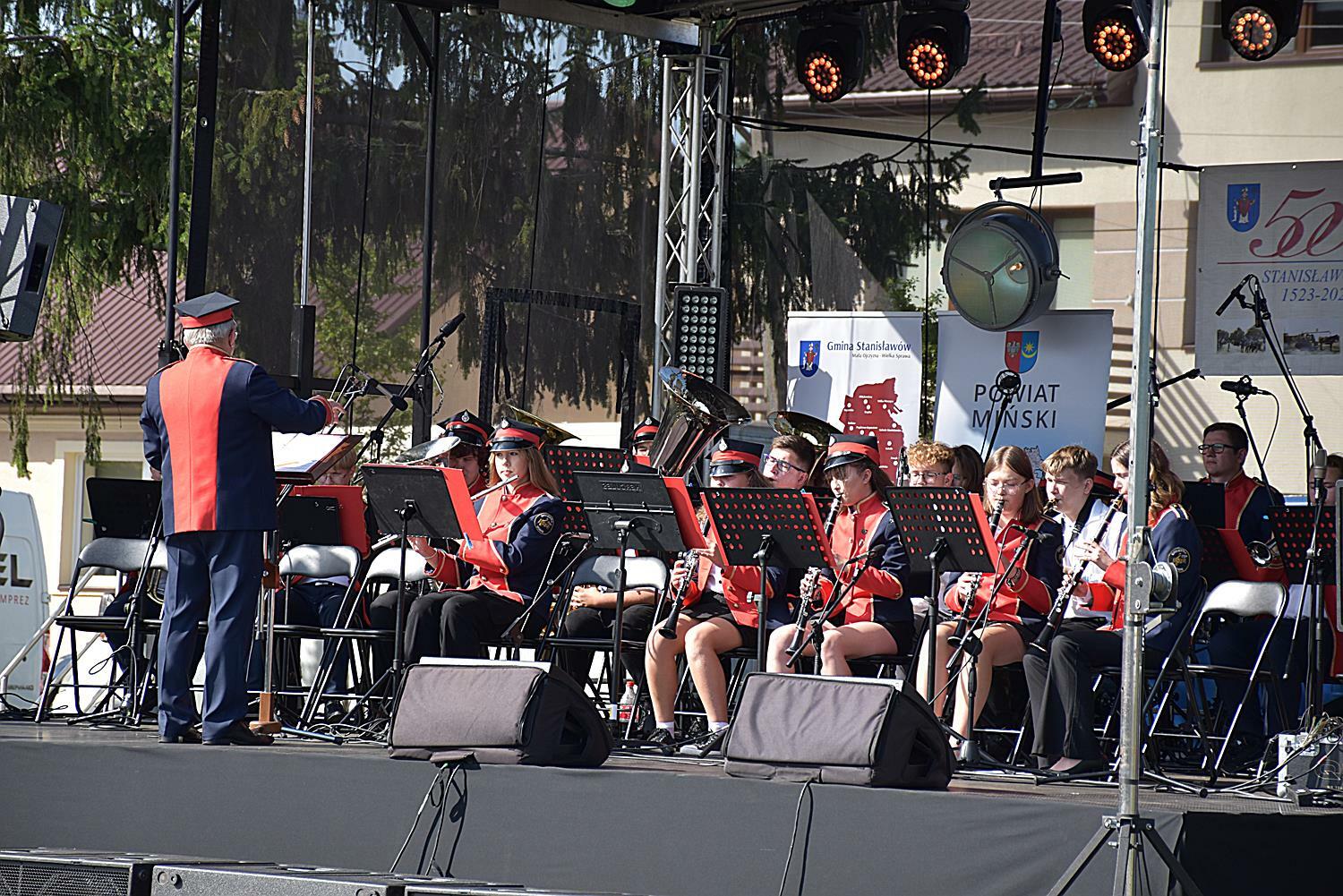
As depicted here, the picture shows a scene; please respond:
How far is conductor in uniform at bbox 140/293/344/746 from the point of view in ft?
21.4

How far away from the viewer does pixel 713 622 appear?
7.01 meters

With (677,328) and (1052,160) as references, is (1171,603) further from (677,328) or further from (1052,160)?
(1052,160)

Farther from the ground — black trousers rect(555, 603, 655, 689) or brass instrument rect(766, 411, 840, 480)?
brass instrument rect(766, 411, 840, 480)

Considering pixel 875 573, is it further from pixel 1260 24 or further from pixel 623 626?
pixel 1260 24

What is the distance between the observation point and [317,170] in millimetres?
9945

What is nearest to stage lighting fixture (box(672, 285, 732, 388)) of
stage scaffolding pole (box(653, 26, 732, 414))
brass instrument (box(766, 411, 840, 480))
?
stage scaffolding pole (box(653, 26, 732, 414))

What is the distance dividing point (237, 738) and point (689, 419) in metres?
2.27

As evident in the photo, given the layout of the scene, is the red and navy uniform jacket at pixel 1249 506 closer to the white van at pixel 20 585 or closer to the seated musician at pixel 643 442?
the seated musician at pixel 643 442

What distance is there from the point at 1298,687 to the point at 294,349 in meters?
5.21

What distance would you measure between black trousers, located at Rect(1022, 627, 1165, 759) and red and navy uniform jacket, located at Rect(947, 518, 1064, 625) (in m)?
0.26

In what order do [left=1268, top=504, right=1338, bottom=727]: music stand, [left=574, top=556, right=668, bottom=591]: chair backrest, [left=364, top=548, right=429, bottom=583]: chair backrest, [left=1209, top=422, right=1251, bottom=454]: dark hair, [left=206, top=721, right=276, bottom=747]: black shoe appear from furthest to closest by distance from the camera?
[left=1209, top=422, right=1251, bottom=454]: dark hair
[left=364, top=548, right=429, bottom=583]: chair backrest
[left=574, top=556, right=668, bottom=591]: chair backrest
[left=206, top=721, right=276, bottom=747]: black shoe
[left=1268, top=504, right=1338, bottom=727]: music stand

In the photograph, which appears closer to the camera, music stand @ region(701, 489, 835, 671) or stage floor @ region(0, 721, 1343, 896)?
stage floor @ region(0, 721, 1343, 896)

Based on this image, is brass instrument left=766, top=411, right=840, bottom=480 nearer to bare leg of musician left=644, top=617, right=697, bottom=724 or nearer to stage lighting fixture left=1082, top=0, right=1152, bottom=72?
bare leg of musician left=644, top=617, right=697, bottom=724

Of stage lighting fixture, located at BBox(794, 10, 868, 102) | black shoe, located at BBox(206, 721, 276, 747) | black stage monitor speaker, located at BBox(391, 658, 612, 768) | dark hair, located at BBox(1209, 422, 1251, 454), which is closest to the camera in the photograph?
black stage monitor speaker, located at BBox(391, 658, 612, 768)
